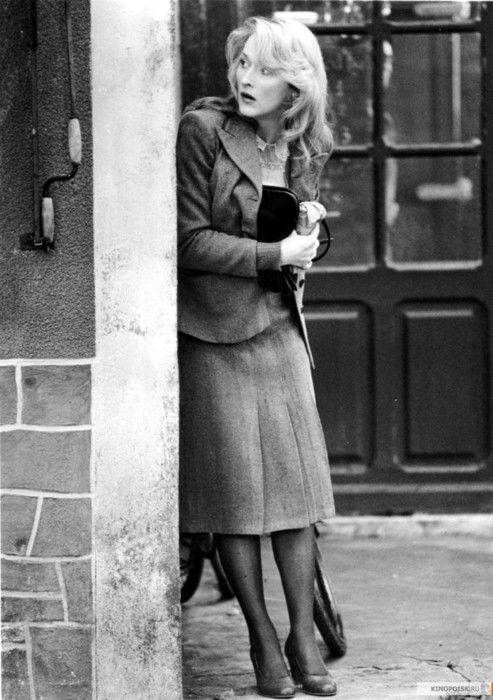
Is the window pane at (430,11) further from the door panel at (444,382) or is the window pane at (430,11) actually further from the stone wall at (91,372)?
the stone wall at (91,372)

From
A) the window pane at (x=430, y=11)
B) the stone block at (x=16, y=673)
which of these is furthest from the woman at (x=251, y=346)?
the window pane at (x=430, y=11)

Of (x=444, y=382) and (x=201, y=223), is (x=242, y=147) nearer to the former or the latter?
(x=201, y=223)

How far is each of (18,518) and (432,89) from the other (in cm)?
325

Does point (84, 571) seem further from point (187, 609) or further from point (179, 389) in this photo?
point (187, 609)

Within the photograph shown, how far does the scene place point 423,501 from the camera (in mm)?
6312

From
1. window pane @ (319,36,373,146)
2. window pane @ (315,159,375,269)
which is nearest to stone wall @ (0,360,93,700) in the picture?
window pane @ (315,159,375,269)

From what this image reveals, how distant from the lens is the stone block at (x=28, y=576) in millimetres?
3816

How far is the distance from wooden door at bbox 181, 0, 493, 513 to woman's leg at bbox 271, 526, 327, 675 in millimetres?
2214

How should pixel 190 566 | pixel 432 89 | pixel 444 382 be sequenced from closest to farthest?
pixel 190 566 < pixel 432 89 < pixel 444 382

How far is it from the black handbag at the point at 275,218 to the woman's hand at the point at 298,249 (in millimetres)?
36

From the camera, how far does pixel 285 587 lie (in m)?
4.09

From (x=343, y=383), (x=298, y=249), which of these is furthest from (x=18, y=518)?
(x=343, y=383)

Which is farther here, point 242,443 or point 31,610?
point 242,443

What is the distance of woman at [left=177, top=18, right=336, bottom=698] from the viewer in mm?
3979
